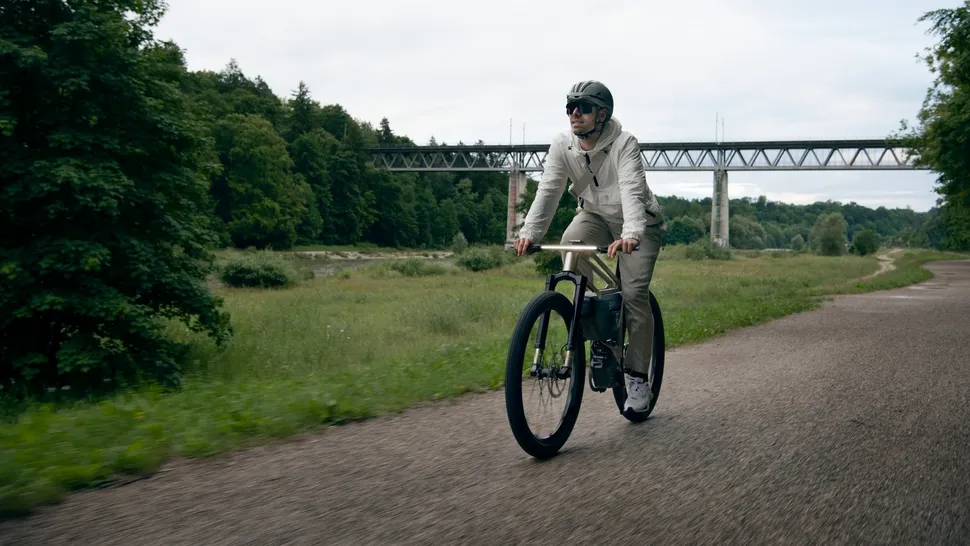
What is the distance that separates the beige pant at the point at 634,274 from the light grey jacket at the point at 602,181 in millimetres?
86

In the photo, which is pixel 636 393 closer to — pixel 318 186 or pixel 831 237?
pixel 318 186

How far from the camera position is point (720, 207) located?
79625mm

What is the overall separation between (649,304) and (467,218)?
10834 cm

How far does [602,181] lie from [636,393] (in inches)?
54.1

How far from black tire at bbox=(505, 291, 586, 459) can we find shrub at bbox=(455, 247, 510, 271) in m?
47.9

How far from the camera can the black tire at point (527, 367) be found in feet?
12.6

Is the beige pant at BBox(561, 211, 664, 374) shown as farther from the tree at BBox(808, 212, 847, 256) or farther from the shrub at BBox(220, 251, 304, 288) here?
the tree at BBox(808, 212, 847, 256)

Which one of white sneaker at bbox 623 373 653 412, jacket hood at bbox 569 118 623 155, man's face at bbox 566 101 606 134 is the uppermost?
man's face at bbox 566 101 606 134

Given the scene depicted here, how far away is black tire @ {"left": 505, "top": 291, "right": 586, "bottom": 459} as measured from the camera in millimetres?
3852

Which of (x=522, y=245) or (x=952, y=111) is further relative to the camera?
(x=952, y=111)

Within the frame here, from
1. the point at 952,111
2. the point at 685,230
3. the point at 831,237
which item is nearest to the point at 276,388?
the point at 952,111

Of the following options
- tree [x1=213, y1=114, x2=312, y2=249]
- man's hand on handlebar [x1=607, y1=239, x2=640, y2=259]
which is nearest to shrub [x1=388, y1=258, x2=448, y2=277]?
tree [x1=213, y1=114, x2=312, y2=249]

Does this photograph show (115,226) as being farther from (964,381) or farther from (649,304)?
(964,381)

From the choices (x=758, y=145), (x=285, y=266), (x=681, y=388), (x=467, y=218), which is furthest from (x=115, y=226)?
(x=467, y=218)
